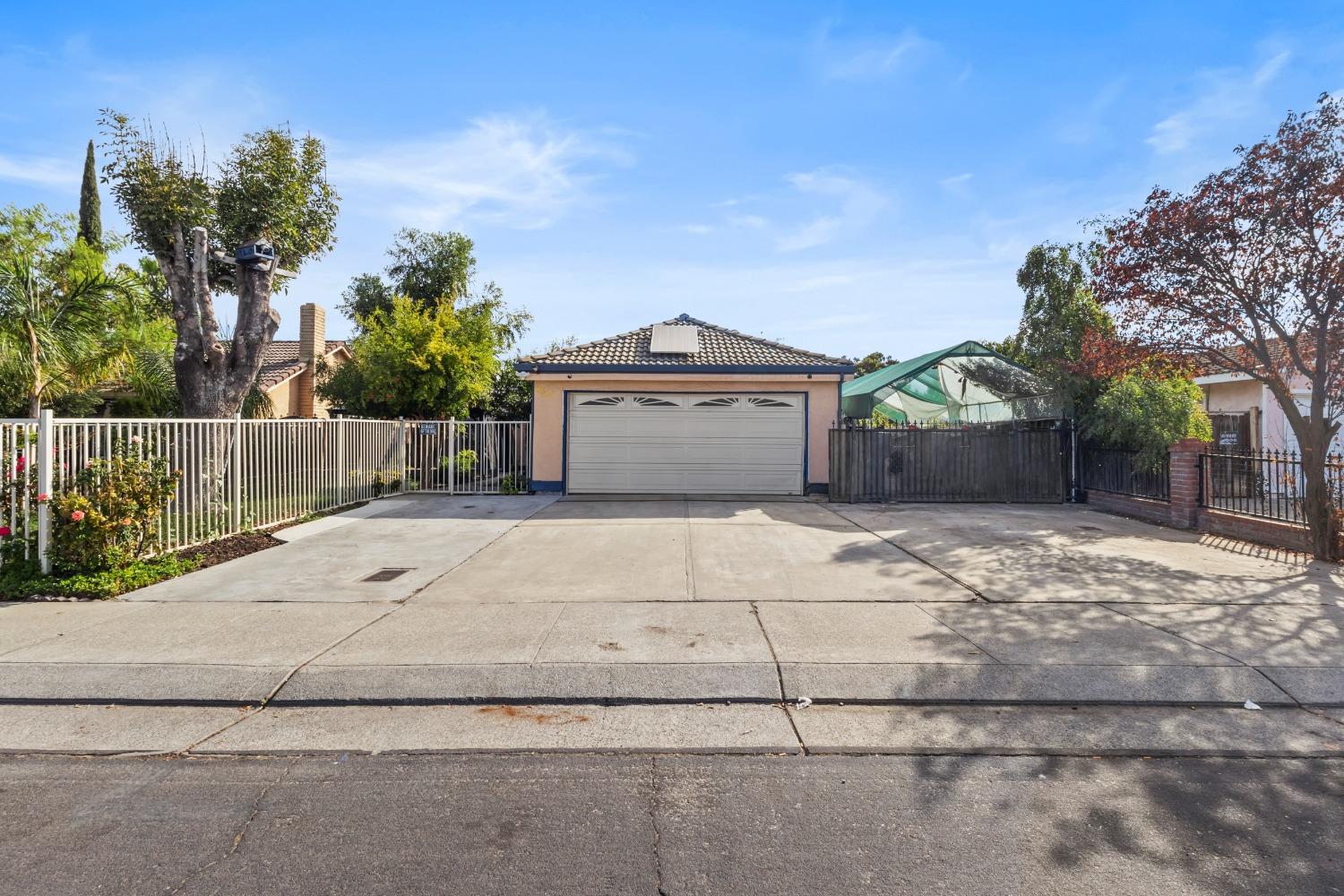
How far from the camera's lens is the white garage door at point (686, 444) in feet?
53.9

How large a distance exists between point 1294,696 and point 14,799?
282 inches

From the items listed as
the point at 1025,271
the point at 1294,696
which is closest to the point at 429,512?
the point at 1294,696

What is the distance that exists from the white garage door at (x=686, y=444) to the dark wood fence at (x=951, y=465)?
4.22 feet

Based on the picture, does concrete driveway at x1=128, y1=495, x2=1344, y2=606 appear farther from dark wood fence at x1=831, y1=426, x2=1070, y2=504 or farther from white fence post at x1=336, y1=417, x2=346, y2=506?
dark wood fence at x1=831, y1=426, x2=1070, y2=504

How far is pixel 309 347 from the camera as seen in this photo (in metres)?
27.5

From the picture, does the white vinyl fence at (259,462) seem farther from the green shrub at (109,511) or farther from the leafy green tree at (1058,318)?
the leafy green tree at (1058,318)

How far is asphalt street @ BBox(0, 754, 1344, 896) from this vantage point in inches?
113

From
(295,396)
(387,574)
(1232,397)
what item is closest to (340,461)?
(387,574)

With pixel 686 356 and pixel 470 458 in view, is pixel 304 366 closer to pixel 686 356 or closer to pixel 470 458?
pixel 470 458

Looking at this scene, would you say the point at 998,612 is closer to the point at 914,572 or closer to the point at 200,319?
the point at 914,572

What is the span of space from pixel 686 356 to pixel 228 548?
10.1m

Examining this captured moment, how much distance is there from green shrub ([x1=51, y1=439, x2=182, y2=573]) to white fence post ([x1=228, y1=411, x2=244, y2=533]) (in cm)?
185

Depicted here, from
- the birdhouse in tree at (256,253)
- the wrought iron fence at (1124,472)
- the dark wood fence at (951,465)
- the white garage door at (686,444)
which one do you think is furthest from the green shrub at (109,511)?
the wrought iron fence at (1124,472)

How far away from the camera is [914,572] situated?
8.26m
